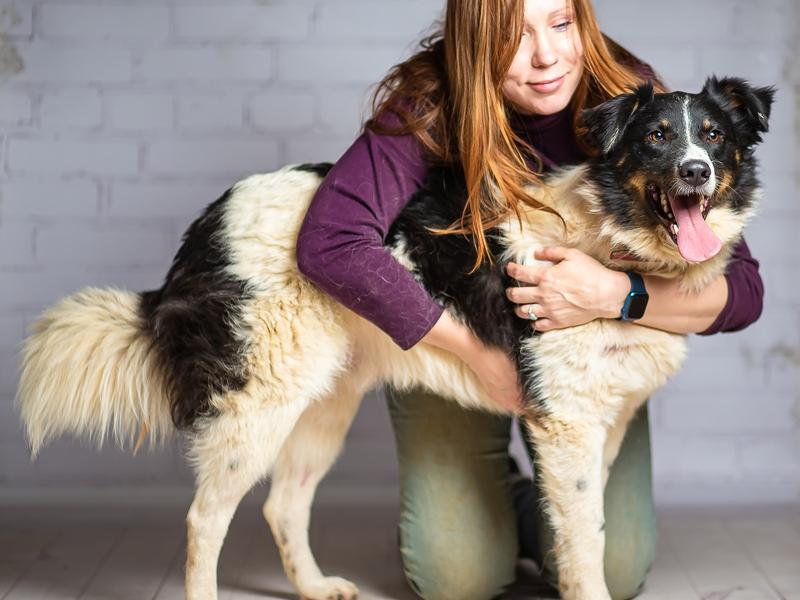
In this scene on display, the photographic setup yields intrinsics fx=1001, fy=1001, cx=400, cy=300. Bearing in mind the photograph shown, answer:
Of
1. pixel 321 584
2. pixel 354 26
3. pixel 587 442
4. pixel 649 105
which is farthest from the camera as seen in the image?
pixel 354 26

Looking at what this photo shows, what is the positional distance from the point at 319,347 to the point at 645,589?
1.20 metres

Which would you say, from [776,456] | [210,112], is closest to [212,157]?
[210,112]

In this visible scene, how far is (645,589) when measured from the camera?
2.83 metres

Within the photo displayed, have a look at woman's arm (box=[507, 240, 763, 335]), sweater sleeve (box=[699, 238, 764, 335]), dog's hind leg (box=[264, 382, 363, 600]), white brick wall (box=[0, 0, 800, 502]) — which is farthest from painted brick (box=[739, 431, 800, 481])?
dog's hind leg (box=[264, 382, 363, 600])

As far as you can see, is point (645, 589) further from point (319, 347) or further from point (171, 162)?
point (171, 162)

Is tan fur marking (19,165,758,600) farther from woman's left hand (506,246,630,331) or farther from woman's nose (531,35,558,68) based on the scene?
woman's nose (531,35,558,68)

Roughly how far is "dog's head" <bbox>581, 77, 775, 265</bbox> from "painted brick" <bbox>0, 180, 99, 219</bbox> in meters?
1.87

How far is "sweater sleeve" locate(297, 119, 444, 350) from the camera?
7.45 ft

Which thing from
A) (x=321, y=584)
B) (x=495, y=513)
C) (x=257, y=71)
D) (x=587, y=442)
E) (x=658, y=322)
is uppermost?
(x=257, y=71)

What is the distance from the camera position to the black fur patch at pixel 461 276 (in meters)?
2.37

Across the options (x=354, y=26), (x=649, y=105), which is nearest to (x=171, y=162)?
(x=354, y=26)

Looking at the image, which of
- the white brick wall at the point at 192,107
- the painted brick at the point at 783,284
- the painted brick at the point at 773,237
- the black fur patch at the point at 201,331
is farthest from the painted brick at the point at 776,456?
the black fur patch at the point at 201,331

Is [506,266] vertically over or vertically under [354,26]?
under

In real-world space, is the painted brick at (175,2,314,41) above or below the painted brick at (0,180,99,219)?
above
